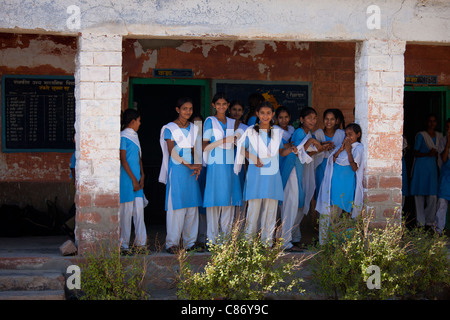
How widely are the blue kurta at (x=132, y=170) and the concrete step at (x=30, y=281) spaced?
1.07m

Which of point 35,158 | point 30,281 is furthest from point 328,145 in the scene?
point 35,158

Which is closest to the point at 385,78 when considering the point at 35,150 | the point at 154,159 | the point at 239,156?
the point at 239,156

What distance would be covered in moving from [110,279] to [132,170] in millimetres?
1432

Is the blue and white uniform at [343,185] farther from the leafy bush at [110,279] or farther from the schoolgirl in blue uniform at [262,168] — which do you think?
the leafy bush at [110,279]

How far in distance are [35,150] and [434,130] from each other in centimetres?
551

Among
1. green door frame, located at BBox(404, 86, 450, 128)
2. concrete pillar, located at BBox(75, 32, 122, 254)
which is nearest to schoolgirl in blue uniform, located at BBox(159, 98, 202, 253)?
concrete pillar, located at BBox(75, 32, 122, 254)

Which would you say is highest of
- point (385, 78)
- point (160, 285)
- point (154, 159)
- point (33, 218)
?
point (385, 78)

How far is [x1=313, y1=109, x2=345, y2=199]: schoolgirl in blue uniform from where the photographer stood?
7148 mm

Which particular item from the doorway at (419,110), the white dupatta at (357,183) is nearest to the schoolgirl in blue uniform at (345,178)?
the white dupatta at (357,183)

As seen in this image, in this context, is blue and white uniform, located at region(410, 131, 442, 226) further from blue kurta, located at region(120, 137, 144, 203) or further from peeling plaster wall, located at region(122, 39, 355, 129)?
blue kurta, located at region(120, 137, 144, 203)

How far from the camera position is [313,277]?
242 inches

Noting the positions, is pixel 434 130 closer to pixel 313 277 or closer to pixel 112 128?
pixel 313 277

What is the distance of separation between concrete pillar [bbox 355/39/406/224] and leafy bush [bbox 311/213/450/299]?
1.58 feet
